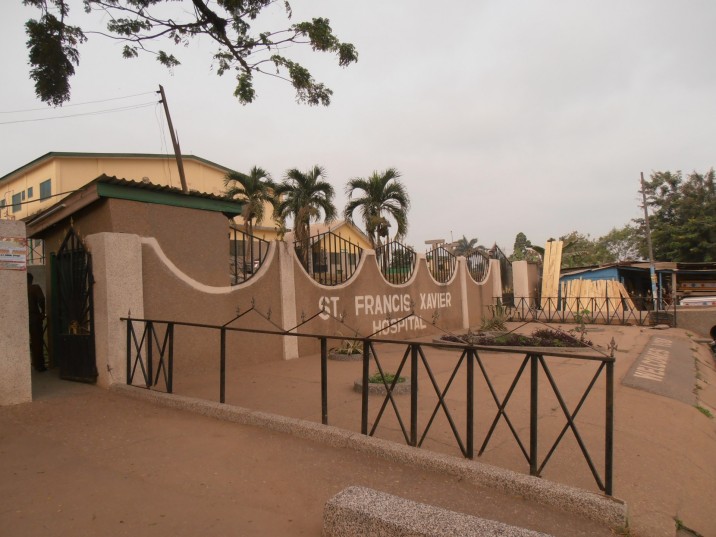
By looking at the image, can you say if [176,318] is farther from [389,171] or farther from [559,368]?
[389,171]

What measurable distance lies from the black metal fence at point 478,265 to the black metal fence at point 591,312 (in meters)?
1.24

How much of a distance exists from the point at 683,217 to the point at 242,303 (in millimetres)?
32028

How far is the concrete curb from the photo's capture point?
312cm

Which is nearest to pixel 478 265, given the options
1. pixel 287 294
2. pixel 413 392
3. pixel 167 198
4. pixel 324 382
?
pixel 287 294

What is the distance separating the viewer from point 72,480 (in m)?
3.75

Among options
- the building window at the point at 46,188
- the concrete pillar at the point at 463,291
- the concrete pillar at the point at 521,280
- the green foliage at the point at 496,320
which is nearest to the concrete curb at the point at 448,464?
the green foliage at the point at 496,320

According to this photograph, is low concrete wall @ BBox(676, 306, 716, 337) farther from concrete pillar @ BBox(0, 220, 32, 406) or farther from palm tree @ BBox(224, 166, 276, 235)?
concrete pillar @ BBox(0, 220, 32, 406)

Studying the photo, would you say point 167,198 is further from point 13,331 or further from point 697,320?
point 697,320

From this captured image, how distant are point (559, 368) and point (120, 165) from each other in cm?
2793

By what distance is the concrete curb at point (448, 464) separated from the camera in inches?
123

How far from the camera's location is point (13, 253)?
19.3 feet

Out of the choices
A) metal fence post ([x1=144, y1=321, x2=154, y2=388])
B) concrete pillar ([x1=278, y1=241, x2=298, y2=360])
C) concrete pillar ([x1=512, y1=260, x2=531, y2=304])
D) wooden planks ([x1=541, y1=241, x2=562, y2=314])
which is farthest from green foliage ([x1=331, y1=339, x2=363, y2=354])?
wooden planks ([x1=541, y1=241, x2=562, y2=314])

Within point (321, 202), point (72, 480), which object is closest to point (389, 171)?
point (321, 202)

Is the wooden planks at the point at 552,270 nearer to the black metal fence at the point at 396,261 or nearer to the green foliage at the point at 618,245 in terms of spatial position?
the black metal fence at the point at 396,261
